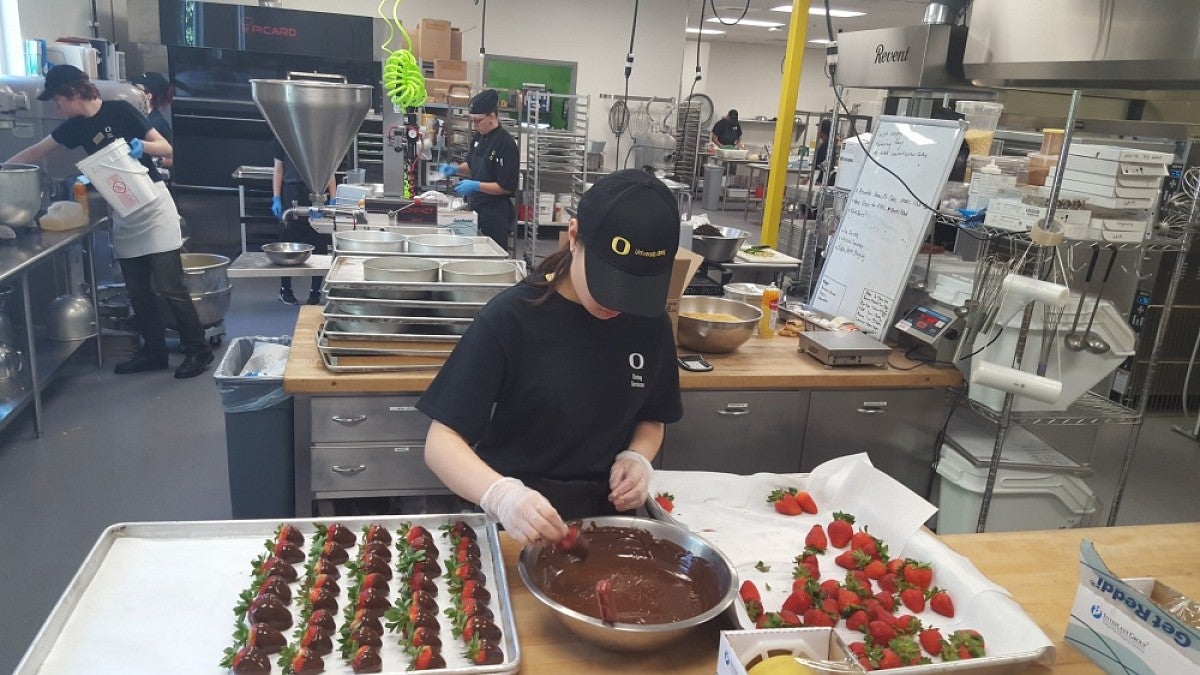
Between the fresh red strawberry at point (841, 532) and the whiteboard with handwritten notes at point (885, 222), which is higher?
the whiteboard with handwritten notes at point (885, 222)

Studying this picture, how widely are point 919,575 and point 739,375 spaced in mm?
1210

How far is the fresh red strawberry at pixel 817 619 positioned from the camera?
144cm

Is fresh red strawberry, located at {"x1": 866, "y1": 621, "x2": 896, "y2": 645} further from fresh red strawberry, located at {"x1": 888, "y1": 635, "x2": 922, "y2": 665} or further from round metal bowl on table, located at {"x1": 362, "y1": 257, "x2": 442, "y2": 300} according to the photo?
round metal bowl on table, located at {"x1": 362, "y1": 257, "x2": 442, "y2": 300}

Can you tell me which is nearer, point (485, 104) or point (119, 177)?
point (119, 177)

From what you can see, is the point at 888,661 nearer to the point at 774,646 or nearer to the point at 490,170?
the point at 774,646

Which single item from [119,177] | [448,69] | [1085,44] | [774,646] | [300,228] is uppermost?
[448,69]

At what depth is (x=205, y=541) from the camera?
1486 millimetres

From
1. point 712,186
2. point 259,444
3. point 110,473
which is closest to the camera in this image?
point 259,444

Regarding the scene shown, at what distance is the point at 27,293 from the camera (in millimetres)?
3990

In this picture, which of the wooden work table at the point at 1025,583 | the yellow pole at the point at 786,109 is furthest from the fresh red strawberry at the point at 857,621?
the yellow pole at the point at 786,109

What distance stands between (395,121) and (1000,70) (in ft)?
14.3

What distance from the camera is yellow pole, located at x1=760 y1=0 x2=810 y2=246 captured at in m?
4.57

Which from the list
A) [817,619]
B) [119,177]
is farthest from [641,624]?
[119,177]

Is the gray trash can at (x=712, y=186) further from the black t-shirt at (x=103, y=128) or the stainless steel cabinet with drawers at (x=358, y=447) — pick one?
the stainless steel cabinet with drawers at (x=358, y=447)
